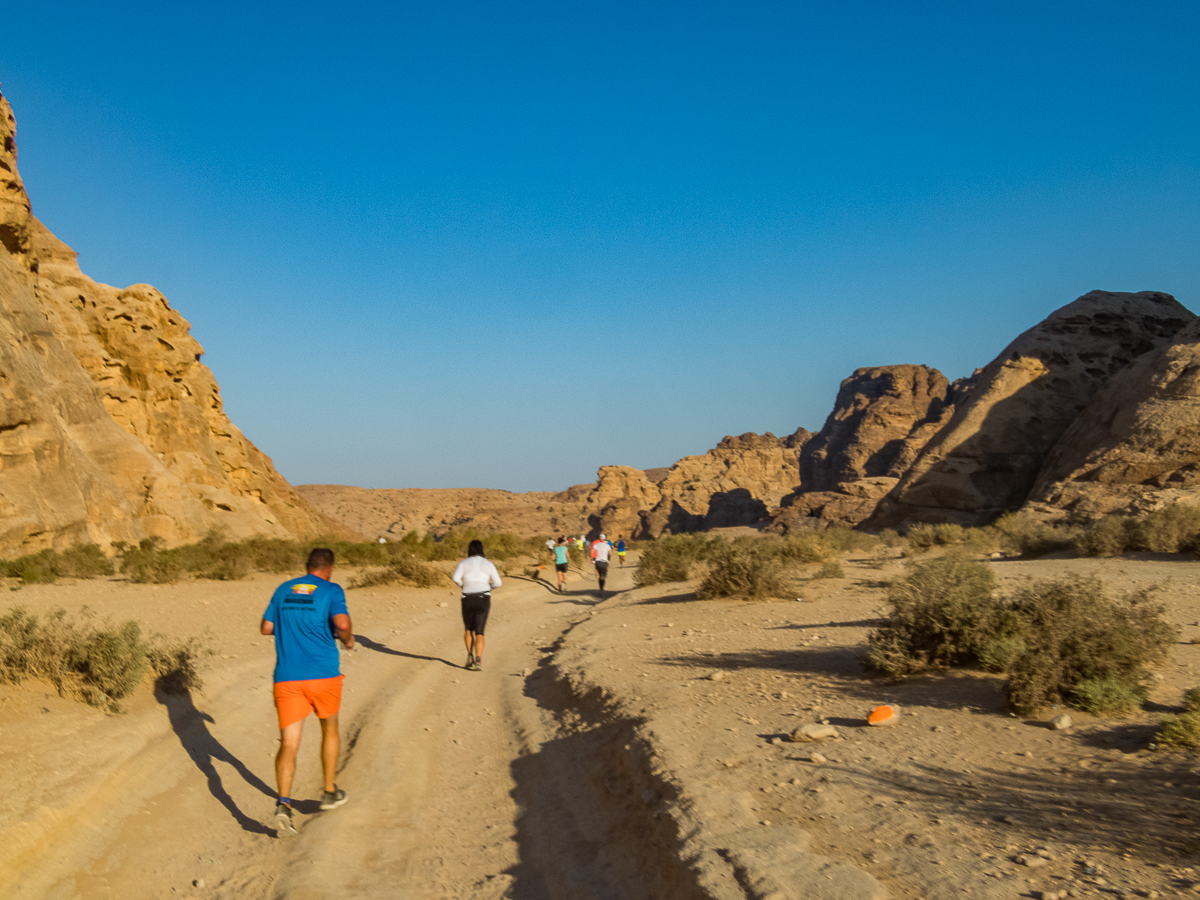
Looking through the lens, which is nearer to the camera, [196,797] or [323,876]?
[323,876]

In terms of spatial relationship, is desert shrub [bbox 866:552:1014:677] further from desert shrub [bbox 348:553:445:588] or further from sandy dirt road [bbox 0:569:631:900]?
desert shrub [bbox 348:553:445:588]

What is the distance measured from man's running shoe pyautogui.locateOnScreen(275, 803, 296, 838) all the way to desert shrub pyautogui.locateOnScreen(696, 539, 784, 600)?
1045 centimetres

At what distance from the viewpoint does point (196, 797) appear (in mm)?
5648

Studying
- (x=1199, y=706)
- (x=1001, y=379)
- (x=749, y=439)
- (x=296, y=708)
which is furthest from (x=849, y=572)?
(x=749, y=439)

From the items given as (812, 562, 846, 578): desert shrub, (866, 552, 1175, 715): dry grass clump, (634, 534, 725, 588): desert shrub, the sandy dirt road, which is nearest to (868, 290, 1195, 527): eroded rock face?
(634, 534, 725, 588): desert shrub

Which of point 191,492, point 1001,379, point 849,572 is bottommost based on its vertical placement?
point 849,572

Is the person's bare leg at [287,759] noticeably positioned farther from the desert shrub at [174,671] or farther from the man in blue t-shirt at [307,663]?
the desert shrub at [174,671]

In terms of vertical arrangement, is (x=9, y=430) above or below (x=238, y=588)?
above

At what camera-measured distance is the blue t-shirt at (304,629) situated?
545cm

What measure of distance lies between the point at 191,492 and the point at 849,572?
84.3 feet

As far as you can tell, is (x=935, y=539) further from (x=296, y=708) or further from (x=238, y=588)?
(x=296, y=708)

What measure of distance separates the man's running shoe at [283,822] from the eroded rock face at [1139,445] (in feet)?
80.1

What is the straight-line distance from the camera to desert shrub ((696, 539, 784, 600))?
14359 mm

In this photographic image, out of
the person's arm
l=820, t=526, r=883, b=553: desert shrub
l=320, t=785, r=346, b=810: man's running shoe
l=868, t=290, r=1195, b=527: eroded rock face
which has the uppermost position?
l=868, t=290, r=1195, b=527: eroded rock face
